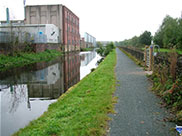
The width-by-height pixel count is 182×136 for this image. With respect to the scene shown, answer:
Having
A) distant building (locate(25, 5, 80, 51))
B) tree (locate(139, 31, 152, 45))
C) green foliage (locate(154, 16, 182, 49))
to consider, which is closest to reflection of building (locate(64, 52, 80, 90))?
green foliage (locate(154, 16, 182, 49))

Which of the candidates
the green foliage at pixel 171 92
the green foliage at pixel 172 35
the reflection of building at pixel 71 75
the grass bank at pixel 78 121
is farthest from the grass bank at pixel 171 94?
the green foliage at pixel 172 35

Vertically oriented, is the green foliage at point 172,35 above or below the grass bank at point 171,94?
above

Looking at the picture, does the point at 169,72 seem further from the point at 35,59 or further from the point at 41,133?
the point at 35,59

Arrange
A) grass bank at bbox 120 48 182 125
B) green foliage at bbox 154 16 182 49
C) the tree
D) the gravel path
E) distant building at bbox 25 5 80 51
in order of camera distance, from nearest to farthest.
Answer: the gravel path < grass bank at bbox 120 48 182 125 < green foliage at bbox 154 16 182 49 < distant building at bbox 25 5 80 51 < the tree

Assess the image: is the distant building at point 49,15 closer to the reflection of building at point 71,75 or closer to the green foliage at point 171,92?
the reflection of building at point 71,75

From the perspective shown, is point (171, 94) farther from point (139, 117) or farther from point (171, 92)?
point (139, 117)

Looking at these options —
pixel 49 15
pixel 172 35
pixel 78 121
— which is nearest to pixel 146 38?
pixel 172 35

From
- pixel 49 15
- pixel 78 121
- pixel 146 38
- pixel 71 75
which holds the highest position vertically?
pixel 49 15

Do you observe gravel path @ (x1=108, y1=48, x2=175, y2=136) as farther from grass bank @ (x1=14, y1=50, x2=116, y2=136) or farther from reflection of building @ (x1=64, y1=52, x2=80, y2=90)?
reflection of building @ (x1=64, y1=52, x2=80, y2=90)

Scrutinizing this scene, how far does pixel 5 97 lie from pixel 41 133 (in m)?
5.48

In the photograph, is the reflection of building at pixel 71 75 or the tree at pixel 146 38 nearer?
the reflection of building at pixel 71 75

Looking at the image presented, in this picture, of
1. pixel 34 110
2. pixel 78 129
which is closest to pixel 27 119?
pixel 34 110

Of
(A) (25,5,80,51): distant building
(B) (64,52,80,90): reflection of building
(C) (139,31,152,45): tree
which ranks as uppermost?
(A) (25,5,80,51): distant building

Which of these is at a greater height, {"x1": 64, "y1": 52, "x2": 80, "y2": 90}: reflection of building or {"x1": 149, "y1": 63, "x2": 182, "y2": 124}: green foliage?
{"x1": 149, "y1": 63, "x2": 182, "y2": 124}: green foliage
